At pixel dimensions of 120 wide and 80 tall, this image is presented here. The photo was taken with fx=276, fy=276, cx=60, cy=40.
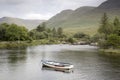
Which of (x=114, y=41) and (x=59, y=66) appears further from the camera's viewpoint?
(x=114, y=41)

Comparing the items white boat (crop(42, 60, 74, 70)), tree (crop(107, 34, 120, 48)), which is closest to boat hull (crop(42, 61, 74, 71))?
white boat (crop(42, 60, 74, 70))

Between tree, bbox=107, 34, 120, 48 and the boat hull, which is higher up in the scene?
tree, bbox=107, 34, 120, 48

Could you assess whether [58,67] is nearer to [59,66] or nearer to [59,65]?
[59,66]

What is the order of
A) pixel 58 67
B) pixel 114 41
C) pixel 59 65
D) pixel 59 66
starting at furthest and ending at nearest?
pixel 114 41, pixel 59 65, pixel 59 66, pixel 58 67

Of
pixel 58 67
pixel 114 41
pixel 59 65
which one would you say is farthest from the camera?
pixel 114 41

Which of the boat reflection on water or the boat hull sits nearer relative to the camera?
the boat reflection on water

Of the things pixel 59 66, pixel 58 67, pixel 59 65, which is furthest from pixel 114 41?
pixel 58 67

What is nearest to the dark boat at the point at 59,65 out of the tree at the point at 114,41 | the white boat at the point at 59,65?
the white boat at the point at 59,65

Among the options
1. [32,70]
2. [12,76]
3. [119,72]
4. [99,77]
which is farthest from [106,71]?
[12,76]

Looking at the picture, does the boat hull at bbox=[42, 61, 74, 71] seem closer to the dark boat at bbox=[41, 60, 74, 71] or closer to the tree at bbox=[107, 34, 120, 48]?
the dark boat at bbox=[41, 60, 74, 71]

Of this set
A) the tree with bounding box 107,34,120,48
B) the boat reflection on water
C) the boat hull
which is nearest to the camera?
the boat reflection on water

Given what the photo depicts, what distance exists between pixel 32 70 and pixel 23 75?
1047 centimetres

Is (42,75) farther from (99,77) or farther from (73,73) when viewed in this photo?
(99,77)

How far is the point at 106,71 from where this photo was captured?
93.5 metres
